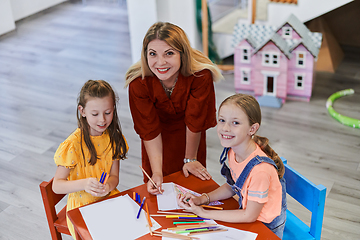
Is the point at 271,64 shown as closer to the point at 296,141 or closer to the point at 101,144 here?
the point at 296,141

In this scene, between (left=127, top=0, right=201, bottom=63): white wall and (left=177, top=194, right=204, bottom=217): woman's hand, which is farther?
(left=127, top=0, right=201, bottom=63): white wall

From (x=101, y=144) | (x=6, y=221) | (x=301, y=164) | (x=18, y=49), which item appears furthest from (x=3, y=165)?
(x=18, y=49)

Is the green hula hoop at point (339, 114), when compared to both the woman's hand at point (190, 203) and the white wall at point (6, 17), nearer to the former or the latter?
the woman's hand at point (190, 203)

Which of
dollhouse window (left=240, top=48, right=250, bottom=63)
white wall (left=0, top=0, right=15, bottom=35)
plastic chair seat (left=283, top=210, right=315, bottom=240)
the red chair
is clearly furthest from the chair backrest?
white wall (left=0, top=0, right=15, bottom=35)

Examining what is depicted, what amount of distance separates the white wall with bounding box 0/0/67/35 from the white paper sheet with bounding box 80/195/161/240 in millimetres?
4738

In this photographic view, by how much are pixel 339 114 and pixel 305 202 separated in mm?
1943

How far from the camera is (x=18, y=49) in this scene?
5.18 meters

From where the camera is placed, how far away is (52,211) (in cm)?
184

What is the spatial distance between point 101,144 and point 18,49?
3828 mm

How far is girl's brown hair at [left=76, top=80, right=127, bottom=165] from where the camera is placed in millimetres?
1763

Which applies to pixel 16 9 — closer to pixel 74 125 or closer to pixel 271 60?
pixel 74 125

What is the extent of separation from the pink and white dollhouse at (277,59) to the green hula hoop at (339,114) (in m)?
0.20

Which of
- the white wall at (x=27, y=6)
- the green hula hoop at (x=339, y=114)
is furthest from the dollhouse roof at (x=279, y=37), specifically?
the white wall at (x=27, y=6)

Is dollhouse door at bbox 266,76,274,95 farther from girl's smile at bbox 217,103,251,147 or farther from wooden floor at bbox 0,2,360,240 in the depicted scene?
girl's smile at bbox 217,103,251,147
